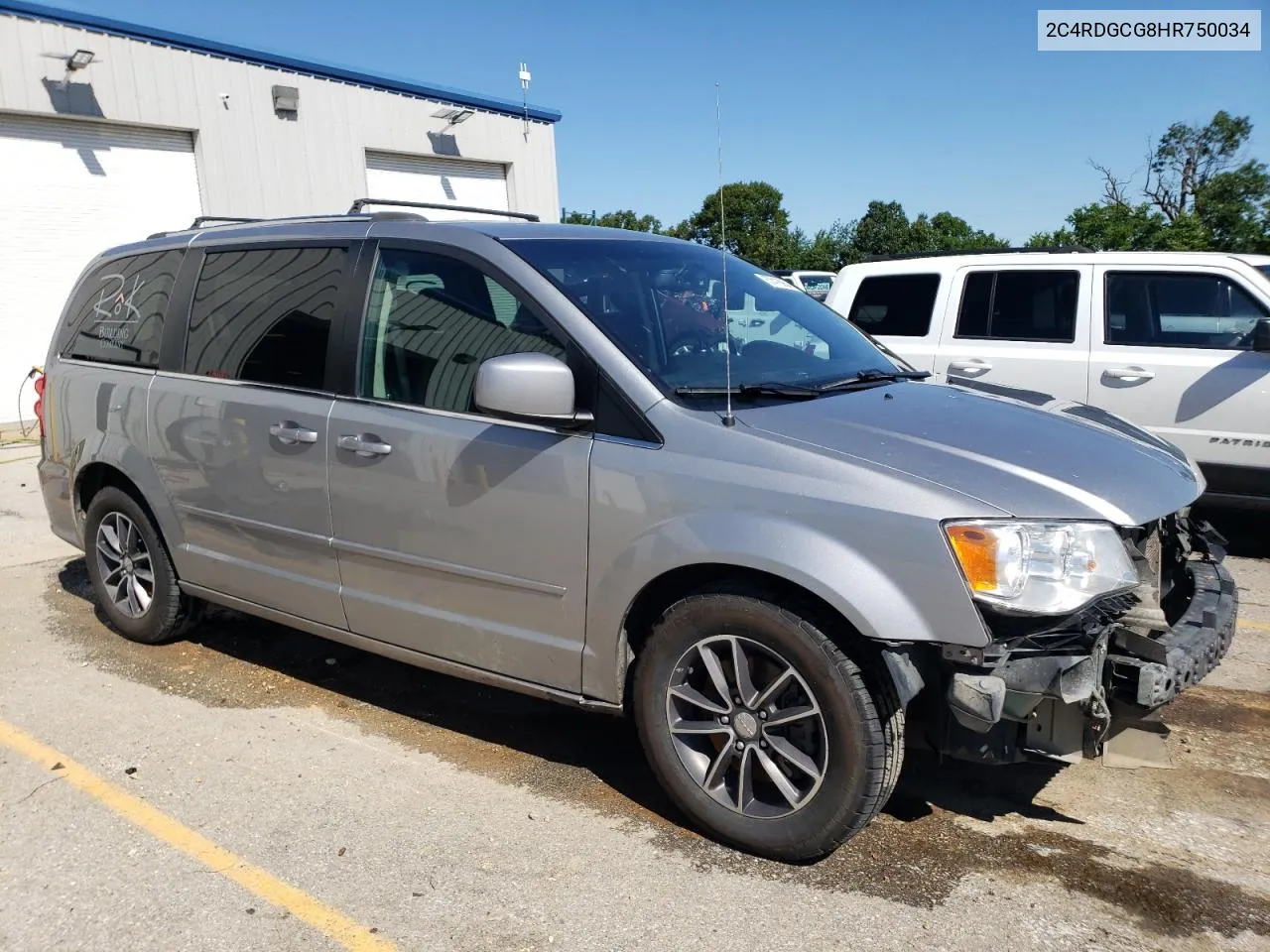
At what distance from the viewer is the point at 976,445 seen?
9.77ft

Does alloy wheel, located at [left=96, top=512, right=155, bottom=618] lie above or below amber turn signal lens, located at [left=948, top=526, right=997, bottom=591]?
below

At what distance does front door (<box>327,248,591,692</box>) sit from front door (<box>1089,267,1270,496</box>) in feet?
15.4

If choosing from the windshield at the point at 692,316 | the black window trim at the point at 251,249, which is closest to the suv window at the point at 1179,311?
the windshield at the point at 692,316

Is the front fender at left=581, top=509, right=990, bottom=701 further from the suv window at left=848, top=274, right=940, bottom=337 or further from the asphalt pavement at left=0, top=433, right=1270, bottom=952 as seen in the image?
the suv window at left=848, top=274, right=940, bottom=337

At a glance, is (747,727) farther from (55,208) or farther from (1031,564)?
(55,208)

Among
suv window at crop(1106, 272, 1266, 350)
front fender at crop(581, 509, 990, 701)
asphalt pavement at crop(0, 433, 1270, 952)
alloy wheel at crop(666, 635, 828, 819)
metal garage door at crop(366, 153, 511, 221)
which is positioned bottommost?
asphalt pavement at crop(0, 433, 1270, 952)

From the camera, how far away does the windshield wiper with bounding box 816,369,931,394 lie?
3.50 metres

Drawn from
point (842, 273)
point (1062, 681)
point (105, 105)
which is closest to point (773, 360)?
point (1062, 681)

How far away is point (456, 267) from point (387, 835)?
1984 mm

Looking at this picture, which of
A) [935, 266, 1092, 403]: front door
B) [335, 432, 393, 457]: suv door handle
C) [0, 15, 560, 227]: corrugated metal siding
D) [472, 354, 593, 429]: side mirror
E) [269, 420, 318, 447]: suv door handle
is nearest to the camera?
[472, 354, 593, 429]: side mirror

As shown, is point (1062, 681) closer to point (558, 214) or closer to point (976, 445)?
point (976, 445)

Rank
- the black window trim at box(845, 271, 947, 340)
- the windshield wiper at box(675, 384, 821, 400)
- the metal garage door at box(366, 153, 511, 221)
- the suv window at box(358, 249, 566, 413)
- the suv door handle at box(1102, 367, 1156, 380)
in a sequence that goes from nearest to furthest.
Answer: the windshield wiper at box(675, 384, 821, 400) → the suv window at box(358, 249, 566, 413) → the suv door handle at box(1102, 367, 1156, 380) → the black window trim at box(845, 271, 947, 340) → the metal garage door at box(366, 153, 511, 221)

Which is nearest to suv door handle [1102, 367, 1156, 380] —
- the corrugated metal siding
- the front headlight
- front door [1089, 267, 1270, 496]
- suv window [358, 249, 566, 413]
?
front door [1089, 267, 1270, 496]

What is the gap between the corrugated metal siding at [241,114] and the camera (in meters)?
13.6
